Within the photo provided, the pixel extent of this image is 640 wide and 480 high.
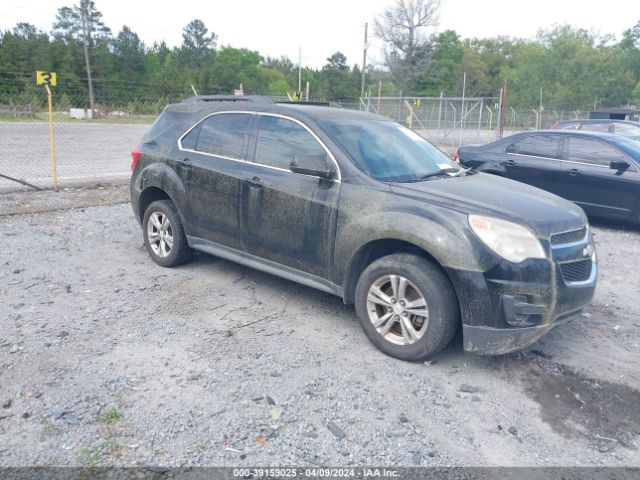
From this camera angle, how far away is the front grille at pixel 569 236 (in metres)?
4.08

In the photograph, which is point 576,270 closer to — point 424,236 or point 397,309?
point 424,236

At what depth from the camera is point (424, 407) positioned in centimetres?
367

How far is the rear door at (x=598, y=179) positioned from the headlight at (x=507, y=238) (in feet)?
18.3

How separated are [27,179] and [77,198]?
91.2 inches

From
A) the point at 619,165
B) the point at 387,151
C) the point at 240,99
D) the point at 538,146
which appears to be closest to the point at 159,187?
the point at 240,99

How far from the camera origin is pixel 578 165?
9.04m

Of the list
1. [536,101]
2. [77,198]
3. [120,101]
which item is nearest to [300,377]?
[77,198]

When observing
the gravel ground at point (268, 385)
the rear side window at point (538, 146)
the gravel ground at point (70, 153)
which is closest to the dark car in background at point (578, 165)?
the rear side window at point (538, 146)

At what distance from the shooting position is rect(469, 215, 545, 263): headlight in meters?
3.88

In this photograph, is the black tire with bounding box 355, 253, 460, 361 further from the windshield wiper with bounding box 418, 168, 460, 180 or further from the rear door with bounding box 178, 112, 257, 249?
the rear door with bounding box 178, 112, 257, 249

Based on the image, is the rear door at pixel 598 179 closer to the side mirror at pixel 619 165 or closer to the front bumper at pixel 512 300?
the side mirror at pixel 619 165

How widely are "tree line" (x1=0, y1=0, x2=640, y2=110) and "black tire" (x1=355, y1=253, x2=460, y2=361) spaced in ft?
128

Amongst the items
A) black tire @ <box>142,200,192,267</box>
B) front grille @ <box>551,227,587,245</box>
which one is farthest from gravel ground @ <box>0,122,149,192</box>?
front grille @ <box>551,227,587,245</box>

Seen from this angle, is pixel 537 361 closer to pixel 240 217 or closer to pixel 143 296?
pixel 240 217
